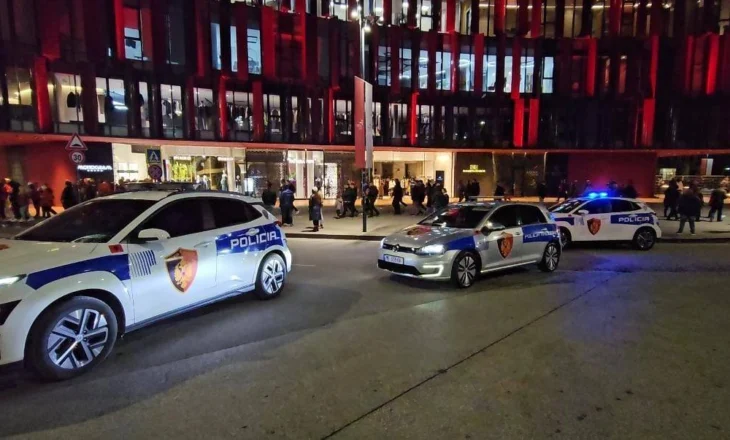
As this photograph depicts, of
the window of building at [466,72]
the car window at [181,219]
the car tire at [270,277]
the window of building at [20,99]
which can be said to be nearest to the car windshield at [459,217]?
the car tire at [270,277]

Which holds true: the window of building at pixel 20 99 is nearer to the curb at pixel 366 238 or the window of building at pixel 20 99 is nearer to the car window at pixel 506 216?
the curb at pixel 366 238

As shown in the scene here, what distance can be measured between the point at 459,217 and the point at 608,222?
597 centimetres

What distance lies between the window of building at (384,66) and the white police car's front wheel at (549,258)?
81.6 feet

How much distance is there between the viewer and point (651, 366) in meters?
4.63

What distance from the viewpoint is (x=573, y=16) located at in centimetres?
3584

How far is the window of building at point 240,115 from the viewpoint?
92.4 ft

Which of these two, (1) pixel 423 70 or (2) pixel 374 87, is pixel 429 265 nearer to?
(2) pixel 374 87

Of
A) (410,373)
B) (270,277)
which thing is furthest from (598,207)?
(410,373)

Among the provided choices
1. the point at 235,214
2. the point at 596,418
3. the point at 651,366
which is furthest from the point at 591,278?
the point at 235,214

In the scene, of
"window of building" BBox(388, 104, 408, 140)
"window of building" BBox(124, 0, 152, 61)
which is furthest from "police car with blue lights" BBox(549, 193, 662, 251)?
"window of building" BBox(124, 0, 152, 61)

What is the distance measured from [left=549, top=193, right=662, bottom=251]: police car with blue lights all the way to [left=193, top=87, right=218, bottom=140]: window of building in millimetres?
21610

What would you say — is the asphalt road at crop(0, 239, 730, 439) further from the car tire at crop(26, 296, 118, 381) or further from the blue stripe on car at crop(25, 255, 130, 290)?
the blue stripe on car at crop(25, 255, 130, 290)

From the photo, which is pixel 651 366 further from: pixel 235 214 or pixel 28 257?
pixel 28 257

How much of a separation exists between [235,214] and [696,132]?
129 ft
